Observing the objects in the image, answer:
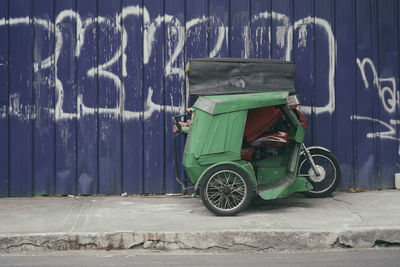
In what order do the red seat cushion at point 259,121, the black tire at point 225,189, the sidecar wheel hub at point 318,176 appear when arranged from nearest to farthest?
the black tire at point 225,189 < the red seat cushion at point 259,121 < the sidecar wheel hub at point 318,176

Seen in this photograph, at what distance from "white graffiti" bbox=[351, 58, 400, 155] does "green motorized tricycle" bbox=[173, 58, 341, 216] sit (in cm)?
108

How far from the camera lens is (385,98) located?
792cm

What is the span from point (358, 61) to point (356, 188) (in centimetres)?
181

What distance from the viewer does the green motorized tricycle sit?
6.38 meters

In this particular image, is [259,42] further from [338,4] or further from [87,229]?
[87,229]

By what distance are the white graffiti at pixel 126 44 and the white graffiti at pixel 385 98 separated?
3.03ft

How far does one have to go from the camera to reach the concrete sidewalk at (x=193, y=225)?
538 cm

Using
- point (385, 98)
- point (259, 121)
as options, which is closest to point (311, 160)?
point (259, 121)

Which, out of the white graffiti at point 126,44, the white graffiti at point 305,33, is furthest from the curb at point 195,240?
the white graffiti at point 305,33

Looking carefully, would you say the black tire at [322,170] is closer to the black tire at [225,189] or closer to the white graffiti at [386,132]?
the white graffiti at [386,132]

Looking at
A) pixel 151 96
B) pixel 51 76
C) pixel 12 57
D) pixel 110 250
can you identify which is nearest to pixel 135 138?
pixel 151 96

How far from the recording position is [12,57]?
→ 754cm

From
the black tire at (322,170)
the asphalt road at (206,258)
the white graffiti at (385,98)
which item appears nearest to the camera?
the asphalt road at (206,258)

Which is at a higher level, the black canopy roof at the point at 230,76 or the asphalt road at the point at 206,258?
the black canopy roof at the point at 230,76
